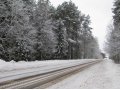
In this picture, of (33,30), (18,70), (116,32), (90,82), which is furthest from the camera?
(116,32)

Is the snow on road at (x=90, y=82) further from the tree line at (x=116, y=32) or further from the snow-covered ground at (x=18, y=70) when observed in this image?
the tree line at (x=116, y=32)

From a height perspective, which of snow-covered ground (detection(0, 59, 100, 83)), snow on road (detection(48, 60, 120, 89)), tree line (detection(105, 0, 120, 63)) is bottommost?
snow on road (detection(48, 60, 120, 89))

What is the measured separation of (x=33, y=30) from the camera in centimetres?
4391

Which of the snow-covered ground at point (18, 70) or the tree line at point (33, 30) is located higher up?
the tree line at point (33, 30)

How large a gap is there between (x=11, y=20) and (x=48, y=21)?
16.2m

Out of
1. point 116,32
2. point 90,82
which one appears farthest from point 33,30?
point 90,82

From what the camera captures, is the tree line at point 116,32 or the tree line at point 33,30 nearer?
the tree line at point 33,30

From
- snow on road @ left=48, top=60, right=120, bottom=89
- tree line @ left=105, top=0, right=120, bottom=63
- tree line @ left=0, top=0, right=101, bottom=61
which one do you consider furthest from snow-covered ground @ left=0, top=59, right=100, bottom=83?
tree line @ left=105, top=0, right=120, bottom=63

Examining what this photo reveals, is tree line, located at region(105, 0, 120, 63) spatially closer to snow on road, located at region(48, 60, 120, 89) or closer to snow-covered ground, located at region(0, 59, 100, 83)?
→ snow-covered ground, located at region(0, 59, 100, 83)

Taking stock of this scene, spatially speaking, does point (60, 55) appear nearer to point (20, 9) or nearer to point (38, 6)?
point (38, 6)

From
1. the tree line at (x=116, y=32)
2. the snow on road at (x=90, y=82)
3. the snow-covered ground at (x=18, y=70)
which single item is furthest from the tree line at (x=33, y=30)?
the snow on road at (x=90, y=82)

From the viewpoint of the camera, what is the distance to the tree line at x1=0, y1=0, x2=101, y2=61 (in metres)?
36.0

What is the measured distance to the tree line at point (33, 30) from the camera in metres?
36.0

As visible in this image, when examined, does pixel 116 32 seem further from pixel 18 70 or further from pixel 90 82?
pixel 90 82
